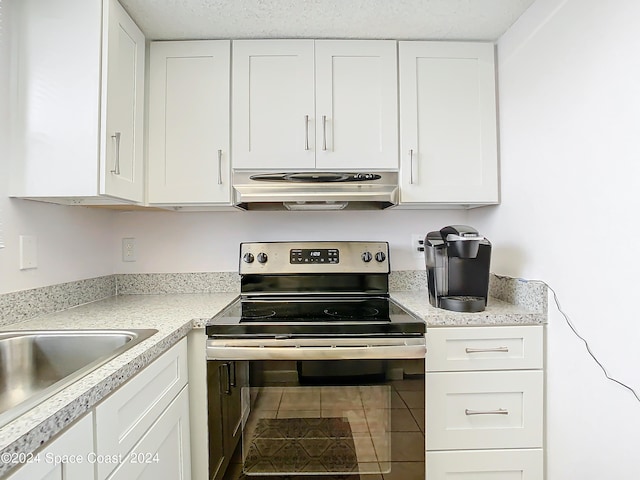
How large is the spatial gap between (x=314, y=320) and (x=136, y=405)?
0.65 metres

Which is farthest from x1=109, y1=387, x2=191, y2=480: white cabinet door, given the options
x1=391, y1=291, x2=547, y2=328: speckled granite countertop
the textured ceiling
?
the textured ceiling

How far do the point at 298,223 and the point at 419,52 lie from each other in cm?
105

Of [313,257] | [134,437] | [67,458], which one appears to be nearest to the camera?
[67,458]

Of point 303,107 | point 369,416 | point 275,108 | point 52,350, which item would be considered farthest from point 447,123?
point 52,350

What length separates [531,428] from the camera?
136 cm

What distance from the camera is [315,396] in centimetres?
129

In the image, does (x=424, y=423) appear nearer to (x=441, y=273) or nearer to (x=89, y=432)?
(x=441, y=273)

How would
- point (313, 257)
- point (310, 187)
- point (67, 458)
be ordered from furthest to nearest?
point (313, 257) < point (310, 187) < point (67, 458)

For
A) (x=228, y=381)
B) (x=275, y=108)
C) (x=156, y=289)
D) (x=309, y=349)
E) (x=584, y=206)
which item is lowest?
(x=228, y=381)

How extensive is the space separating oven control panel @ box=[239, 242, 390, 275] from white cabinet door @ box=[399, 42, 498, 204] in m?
0.34

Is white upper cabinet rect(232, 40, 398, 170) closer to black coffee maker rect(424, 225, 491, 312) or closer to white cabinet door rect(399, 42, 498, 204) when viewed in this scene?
white cabinet door rect(399, 42, 498, 204)

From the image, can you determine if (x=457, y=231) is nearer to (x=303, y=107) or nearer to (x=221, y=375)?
(x=303, y=107)

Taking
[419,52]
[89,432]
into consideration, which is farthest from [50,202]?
[419,52]

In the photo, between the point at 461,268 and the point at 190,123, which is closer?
the point at 461,268
